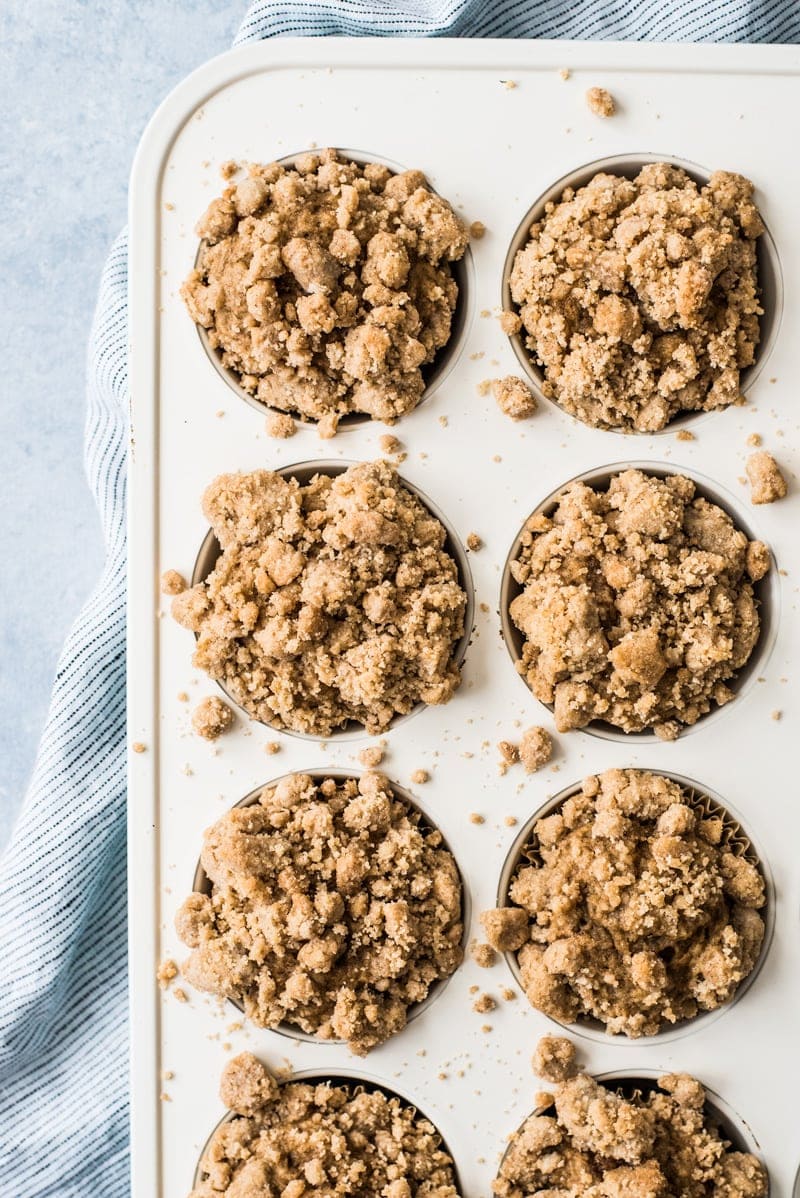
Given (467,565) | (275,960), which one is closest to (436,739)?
(467,565)

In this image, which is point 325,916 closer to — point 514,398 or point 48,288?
point 514,398

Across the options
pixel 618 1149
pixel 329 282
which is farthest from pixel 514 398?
pixel 618 1149

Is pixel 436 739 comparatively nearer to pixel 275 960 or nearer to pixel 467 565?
pixel 467 565

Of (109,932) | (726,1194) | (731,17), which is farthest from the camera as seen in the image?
(109,932)

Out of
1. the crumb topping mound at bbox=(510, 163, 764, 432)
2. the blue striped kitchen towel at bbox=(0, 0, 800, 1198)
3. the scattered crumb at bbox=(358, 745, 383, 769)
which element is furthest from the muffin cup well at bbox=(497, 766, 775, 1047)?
the blue striped kitchen towel at bbox=(0, 0, 800, 1198)

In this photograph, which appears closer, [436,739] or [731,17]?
[436,739]

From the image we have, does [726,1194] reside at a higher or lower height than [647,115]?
lower

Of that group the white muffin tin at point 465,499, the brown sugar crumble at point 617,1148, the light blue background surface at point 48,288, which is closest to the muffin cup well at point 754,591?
the white muffin tin at point 465,499
